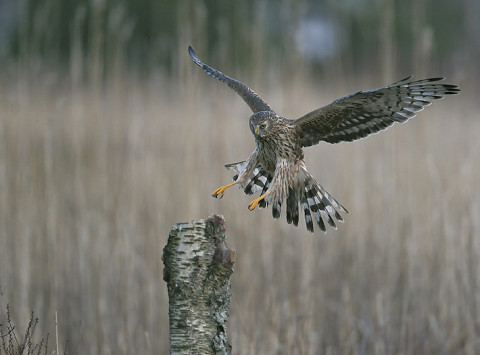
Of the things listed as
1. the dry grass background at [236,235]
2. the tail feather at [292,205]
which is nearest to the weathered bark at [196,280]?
the tail feather at [292,205]

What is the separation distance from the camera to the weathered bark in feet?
5.68

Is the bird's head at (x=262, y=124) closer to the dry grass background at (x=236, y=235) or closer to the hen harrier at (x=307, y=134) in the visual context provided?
the hen harrier at (x=307, y=134)

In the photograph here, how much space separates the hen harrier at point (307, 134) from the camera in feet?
7.41

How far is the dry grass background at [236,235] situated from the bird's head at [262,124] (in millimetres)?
1161

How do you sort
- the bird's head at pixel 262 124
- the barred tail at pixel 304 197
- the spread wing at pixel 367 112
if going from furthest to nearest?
the barred tail at pixel 304 197 < the bird's head at pixel 262 124 < the spread wing at pixel 367 112

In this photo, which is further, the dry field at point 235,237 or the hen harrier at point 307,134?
the dry field at point 235,237

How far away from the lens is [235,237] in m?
4.07

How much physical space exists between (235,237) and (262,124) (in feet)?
6.01

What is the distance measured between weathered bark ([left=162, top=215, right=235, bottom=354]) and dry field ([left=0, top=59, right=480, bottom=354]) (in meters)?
1.48

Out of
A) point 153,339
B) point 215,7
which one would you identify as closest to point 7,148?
Result: point 153,339

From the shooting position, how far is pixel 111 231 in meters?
3.99

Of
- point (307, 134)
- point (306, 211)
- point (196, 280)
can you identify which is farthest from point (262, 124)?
point (196, 280)

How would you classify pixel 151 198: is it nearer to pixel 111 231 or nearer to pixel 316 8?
pixel 111 231

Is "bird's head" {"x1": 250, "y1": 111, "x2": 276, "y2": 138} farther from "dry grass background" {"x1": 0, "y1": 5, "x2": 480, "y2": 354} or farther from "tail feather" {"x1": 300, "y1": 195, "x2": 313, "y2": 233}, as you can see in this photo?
"dry grass background" {"x1": 0, "y1": 5, "x2": 480, "y2": 354}
